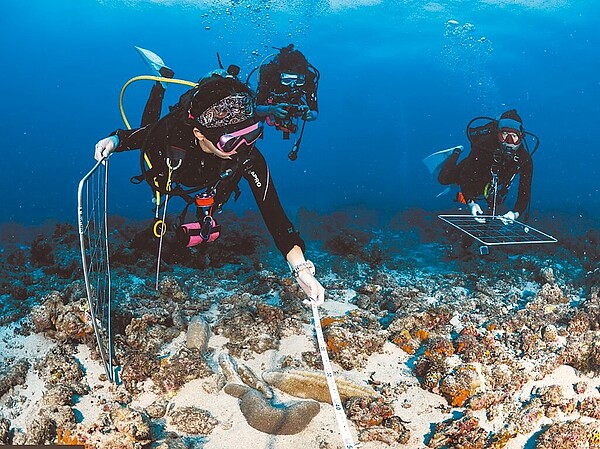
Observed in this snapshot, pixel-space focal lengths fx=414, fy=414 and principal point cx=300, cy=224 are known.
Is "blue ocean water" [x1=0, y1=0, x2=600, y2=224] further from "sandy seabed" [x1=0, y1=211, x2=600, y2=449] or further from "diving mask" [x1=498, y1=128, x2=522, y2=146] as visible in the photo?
"sandy seabed" [x1=0, y1=211, x2=600, y2=449]

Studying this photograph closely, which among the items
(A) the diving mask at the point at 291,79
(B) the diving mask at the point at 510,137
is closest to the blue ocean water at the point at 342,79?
(A) the diving mask at the point at 291,79

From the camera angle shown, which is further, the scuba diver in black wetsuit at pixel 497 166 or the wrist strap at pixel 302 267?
the scuba diver in black wetsuit at pixel 497 166

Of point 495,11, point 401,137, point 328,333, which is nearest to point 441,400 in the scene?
point 328,333

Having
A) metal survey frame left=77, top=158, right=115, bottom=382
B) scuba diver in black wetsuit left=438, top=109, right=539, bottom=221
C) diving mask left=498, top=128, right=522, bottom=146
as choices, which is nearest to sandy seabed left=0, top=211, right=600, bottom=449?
metal survey frame left=77, top=158, right=115, bottom=382

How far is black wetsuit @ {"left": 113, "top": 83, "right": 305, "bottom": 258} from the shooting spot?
12.8 ft

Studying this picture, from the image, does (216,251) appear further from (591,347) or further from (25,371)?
(591,347)

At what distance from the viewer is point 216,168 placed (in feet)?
13.8

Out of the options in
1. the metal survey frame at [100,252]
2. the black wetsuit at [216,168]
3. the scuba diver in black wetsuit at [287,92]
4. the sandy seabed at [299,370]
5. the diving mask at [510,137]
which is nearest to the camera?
the metal survey frame at [100,252]

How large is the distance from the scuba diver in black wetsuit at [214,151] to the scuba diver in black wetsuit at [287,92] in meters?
3.57

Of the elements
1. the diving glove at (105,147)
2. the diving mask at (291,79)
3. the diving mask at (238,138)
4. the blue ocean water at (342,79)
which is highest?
the diving mask at (238,138)

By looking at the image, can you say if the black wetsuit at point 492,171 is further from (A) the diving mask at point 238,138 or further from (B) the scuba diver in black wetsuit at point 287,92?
(A) the diving mask at point 238,138

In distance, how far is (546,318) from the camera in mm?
5531

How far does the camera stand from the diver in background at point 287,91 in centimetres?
764

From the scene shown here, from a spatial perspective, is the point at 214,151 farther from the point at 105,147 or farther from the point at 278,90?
the point at 278,90
